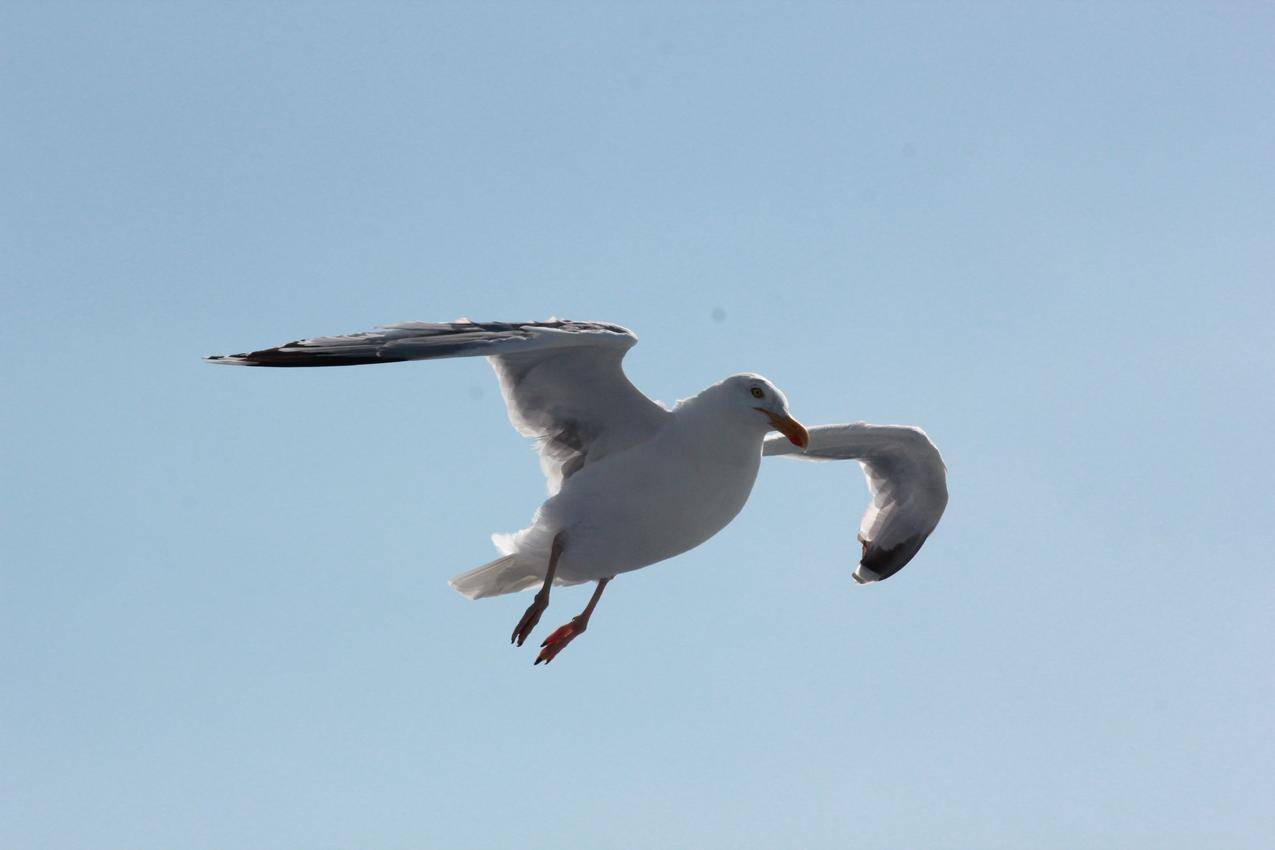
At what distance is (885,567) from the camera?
63.9 ft

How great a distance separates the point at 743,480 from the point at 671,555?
109 centimetres

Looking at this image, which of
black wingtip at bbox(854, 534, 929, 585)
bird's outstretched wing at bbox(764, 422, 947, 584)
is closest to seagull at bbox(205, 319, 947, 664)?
bird's outstretched wing at bbox(764, 422, 947, 584)

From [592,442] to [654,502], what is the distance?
159 centimetres

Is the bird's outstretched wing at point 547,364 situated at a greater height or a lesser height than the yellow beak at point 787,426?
greater

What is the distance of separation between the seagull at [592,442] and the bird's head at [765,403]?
0.01m

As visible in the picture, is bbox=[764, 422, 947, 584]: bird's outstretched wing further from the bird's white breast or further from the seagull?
the bird's white breast

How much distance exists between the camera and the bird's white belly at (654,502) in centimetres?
1481

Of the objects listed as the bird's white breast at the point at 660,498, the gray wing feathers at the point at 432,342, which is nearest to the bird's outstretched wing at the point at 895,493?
the bird's white breast at the point at 660,498

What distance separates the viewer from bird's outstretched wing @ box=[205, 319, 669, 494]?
13594mm

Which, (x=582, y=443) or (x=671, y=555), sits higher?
(x=582, y=443)

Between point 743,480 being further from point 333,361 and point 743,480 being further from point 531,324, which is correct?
point 333,361

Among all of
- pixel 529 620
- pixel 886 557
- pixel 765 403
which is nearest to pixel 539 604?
pixel 529 620

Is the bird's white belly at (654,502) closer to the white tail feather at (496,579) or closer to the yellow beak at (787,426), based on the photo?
the yellow beak at (787,426)

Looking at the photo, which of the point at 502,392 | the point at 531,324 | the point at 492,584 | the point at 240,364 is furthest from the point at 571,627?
the point at 240,364
